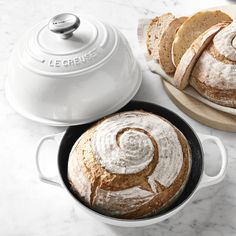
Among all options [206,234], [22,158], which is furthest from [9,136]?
[206,234]

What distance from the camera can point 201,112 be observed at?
3.34 ft

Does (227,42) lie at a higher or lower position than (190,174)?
higher

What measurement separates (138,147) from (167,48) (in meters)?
0.37

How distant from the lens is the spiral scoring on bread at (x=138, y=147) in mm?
802

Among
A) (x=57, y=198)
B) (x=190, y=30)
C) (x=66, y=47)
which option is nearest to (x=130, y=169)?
(x=57, y=198)

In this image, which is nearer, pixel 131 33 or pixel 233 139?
pixel 233 139

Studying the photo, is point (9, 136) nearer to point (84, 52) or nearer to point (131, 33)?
point (84, 52)

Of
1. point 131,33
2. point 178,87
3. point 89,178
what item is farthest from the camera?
point 131,33

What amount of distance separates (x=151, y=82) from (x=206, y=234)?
0.44m

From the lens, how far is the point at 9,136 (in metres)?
1.03

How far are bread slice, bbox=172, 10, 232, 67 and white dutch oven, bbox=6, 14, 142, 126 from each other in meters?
0.14

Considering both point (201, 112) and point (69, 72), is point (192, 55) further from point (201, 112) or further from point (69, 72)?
point (69, 72)

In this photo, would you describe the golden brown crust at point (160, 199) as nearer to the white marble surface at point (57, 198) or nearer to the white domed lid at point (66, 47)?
the white marble surface at point (57, 198)

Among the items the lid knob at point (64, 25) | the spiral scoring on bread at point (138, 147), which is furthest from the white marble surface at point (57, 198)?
the lid knob at point (64, 25)
